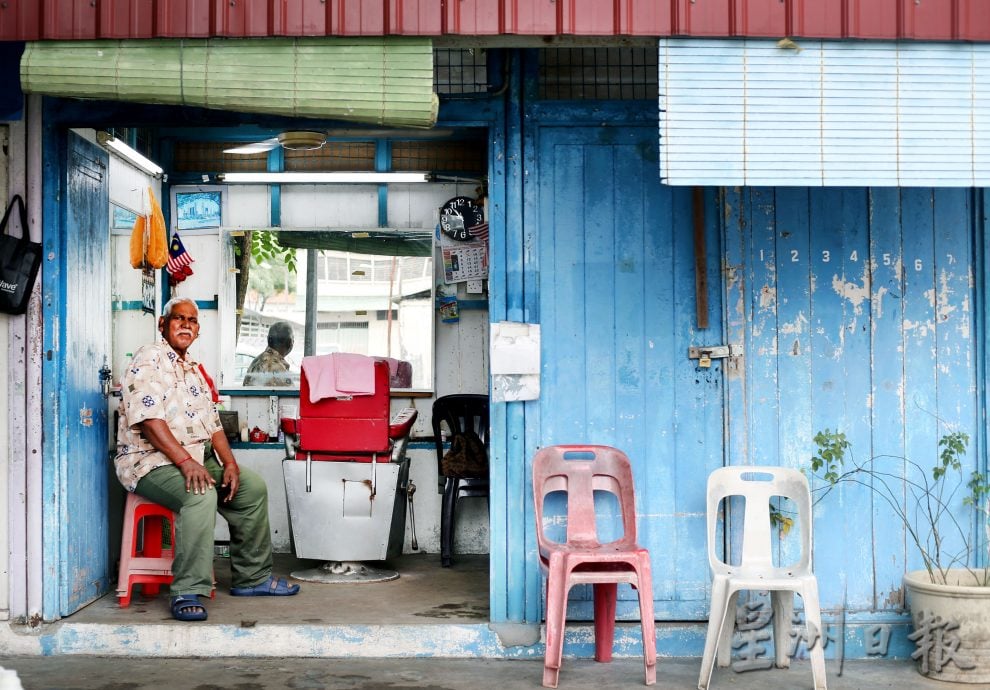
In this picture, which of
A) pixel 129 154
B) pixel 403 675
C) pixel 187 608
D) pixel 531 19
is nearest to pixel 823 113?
pixel 531 19

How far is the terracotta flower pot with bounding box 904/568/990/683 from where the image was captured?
4.79 metres

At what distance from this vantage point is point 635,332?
5.30 m

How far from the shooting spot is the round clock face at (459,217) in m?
7.41

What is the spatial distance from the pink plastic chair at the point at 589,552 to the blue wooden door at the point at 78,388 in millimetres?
2298

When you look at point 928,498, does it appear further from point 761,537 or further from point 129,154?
point 129,154

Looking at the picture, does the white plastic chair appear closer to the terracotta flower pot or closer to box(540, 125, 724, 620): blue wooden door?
box(540, 125, 724, 620): blue wooden door

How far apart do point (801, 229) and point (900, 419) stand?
39.6 inches

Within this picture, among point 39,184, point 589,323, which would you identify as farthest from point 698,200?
point 39,184

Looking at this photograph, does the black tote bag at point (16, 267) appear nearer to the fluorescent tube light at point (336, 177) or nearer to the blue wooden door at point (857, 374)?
the fluorescent tube light at point (336, 177)

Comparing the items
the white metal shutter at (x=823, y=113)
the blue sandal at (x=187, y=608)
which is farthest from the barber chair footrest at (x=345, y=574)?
the white metal shutter at (x=823, y=113)

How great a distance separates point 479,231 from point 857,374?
2.93 meters

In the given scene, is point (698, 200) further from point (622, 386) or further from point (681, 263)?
point (622, 386)

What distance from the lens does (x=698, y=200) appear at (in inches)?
208

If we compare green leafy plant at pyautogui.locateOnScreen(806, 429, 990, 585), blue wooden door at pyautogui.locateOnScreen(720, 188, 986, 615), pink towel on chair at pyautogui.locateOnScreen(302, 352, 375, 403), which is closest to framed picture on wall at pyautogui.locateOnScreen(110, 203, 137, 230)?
pink towel on chair at pyautogui.locateOnScreen(302, 352, 375, 403)
